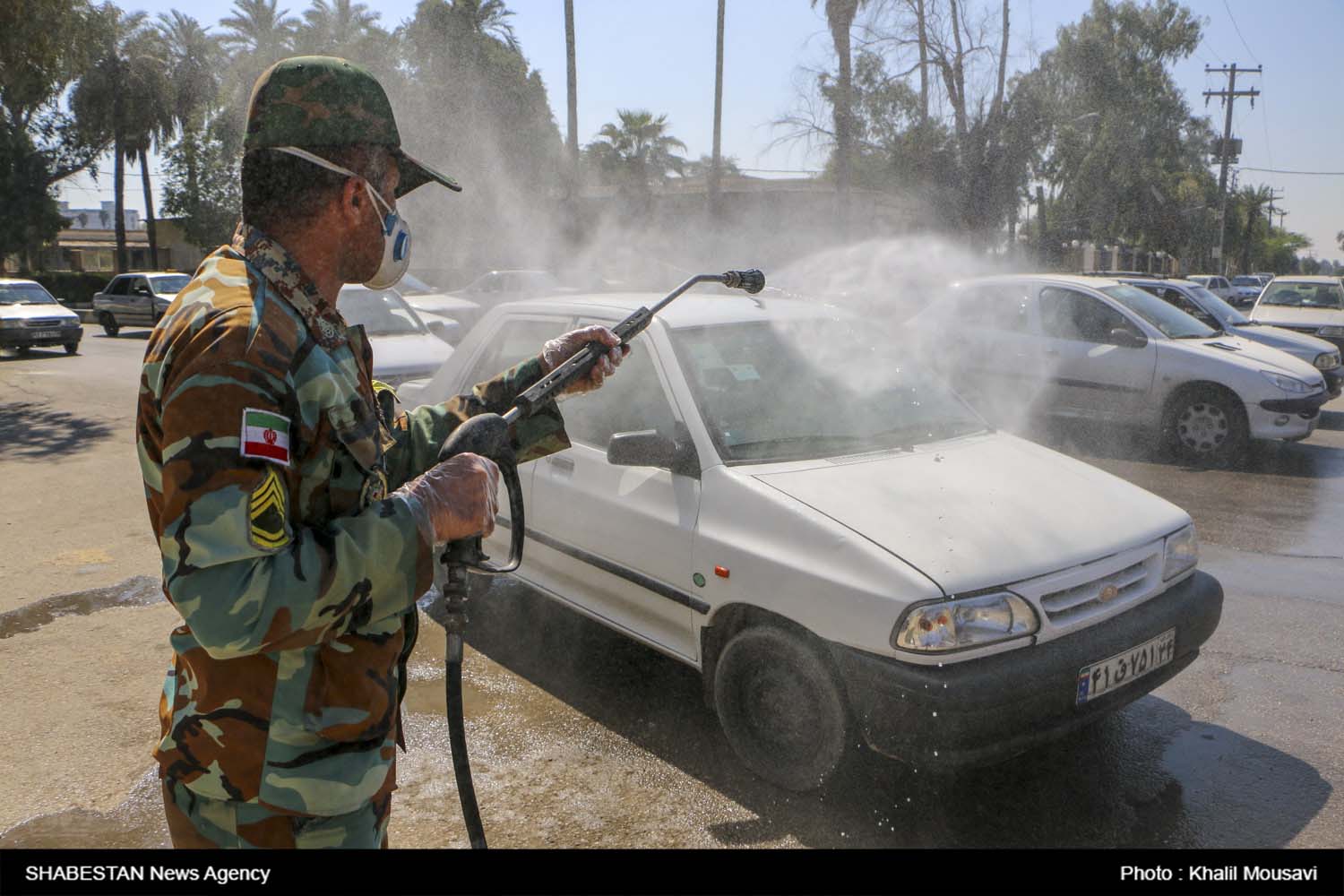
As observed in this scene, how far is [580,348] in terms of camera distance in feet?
7.80

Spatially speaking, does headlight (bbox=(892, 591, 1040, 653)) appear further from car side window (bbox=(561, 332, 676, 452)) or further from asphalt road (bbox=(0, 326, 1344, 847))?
car side window (bbox=(561, 332, 676, 452))

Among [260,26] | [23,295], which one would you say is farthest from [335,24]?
[23,295]

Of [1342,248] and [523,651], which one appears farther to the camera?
[1342,248]

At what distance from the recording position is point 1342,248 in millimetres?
91562

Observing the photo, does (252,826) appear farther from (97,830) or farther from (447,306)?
(447,306)

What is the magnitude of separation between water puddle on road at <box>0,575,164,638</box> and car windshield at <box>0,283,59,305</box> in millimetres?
18260

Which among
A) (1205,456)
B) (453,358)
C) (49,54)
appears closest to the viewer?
(453,358)

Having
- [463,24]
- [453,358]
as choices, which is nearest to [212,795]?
[453,358]

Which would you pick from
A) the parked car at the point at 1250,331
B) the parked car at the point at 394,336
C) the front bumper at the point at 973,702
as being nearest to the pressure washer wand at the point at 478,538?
the front bumper at the point at 973,702

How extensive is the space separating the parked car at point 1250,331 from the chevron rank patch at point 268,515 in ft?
33.3

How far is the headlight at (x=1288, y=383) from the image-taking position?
8609 mm

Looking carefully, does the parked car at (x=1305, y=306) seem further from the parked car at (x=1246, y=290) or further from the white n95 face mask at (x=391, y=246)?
the white n95 face mask at (x=391, y=246)

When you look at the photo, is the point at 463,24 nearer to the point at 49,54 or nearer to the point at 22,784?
the point at 49,54
